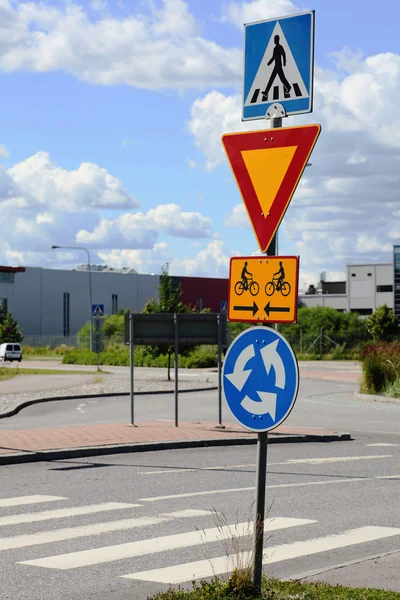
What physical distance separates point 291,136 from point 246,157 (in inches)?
12.0

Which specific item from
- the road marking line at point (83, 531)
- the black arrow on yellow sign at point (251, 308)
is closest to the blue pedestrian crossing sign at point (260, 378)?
the black arrow on yellow sign at point (251, 308)

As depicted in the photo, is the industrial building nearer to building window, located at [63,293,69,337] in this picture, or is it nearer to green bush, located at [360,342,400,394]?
building window, located at [63,293,69,337]

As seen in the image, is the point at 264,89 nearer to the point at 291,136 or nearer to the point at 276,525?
the point at 291,136

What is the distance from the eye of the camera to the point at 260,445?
564 centimetres

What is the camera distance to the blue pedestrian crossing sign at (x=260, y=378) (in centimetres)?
556

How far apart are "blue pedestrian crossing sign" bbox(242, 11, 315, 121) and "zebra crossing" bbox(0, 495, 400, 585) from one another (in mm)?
2691

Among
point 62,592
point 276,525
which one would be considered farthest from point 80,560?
point 276,525

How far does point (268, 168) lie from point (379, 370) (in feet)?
80.4

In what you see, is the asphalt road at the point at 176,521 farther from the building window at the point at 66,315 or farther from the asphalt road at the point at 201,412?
the building window at the point at 66,315

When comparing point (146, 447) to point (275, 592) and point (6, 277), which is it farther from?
point (6, 277)

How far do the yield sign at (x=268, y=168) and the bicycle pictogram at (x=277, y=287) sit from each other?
217 mm

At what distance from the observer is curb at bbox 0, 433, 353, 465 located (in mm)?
13602

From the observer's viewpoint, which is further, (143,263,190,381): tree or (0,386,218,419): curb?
(143,263,190,381): tree

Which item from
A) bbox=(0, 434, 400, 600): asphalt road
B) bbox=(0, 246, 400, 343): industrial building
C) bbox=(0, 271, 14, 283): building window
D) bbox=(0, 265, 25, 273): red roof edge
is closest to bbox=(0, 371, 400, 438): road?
bbox=(0, 434, 400, 600): asphalt road
